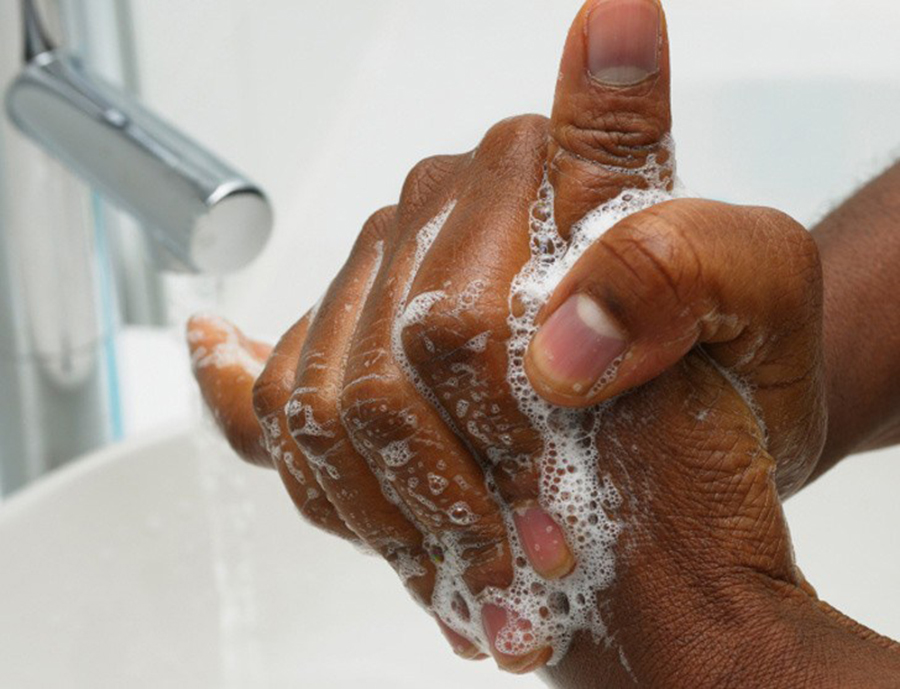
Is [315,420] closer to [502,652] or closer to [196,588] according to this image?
[502,652]

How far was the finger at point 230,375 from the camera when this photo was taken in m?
0.48

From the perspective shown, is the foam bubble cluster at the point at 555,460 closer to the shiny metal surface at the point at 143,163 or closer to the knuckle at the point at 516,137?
the knuckle at the point at 516,137

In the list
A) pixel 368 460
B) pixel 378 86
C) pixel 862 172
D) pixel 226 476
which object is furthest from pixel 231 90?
pixel 368 460

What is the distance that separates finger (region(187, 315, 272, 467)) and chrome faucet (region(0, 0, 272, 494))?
0.06 metres

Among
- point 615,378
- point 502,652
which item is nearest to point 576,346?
point 615,378

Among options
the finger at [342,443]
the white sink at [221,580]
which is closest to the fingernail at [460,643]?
the finger at [342,443]

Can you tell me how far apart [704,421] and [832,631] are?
0.25 feet

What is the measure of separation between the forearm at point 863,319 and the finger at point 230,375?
0.77 ft

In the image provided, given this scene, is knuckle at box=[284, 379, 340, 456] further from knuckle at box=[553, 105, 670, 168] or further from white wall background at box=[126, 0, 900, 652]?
white wall background at box=[126, 0, 900, 652]

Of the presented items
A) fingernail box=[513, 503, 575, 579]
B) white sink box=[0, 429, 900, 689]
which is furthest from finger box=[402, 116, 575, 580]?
white sink box=[0, 429, 900, 689]

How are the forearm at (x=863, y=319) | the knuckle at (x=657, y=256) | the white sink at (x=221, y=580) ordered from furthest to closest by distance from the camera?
the white sink at (x=221, y=580) → the forearm at (x=863, y=319) → the knuckle at (x=657, y=256)

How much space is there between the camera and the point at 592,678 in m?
0.40

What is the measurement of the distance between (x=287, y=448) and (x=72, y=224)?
308 millimetres

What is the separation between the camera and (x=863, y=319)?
1.87 feet
